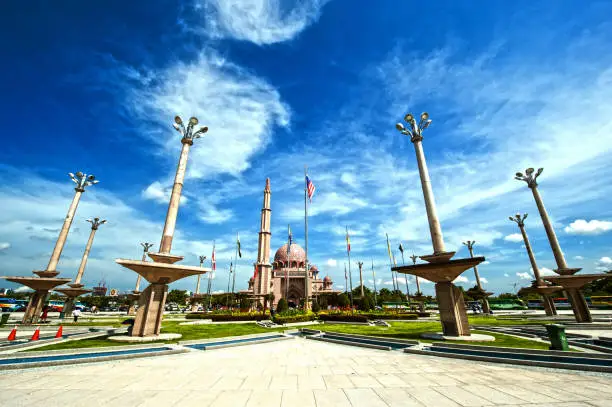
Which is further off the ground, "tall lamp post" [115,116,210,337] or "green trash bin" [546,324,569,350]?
"tall lamp post" [115,116,210,337]

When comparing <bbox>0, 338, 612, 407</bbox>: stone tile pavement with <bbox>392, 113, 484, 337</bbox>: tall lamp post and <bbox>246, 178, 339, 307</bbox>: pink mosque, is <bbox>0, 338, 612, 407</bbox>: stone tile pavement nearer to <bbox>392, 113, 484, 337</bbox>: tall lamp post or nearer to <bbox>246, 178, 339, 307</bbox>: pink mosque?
<bbox>392, 113, 484, 337</bbox>: tall lamp post

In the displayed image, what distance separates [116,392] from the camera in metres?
6.26

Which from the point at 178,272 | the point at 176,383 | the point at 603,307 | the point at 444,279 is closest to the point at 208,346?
the point at 178,272

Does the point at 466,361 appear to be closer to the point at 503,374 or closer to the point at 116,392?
the point at 503,374

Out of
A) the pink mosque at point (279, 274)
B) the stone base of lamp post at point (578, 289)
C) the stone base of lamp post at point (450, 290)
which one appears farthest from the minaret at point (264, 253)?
the stone base of lamp post at point (578, 289)

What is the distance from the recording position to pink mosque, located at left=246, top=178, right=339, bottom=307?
57.0m

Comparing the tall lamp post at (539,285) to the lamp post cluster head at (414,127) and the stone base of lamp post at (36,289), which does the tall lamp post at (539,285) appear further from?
the stone base of lamp post at (36,289)

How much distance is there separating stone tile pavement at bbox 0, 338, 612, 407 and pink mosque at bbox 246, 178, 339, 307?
37240 mm

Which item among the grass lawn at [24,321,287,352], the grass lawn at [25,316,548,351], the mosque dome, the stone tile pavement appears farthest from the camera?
the mosque dome

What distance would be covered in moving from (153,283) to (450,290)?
1709cm

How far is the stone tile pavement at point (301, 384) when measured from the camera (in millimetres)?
5594

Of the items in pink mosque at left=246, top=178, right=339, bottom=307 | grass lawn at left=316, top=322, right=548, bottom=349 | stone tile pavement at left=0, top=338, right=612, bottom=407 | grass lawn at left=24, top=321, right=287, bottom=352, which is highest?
pink mosque at left=246, top=178, right=339, bottom=307

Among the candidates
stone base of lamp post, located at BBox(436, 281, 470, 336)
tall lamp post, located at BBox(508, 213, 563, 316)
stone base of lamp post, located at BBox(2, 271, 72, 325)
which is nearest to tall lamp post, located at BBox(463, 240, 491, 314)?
tall lamp post, located at BBox(508, 213, 563, 316)

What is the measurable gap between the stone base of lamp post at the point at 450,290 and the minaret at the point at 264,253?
45882 millimetres
